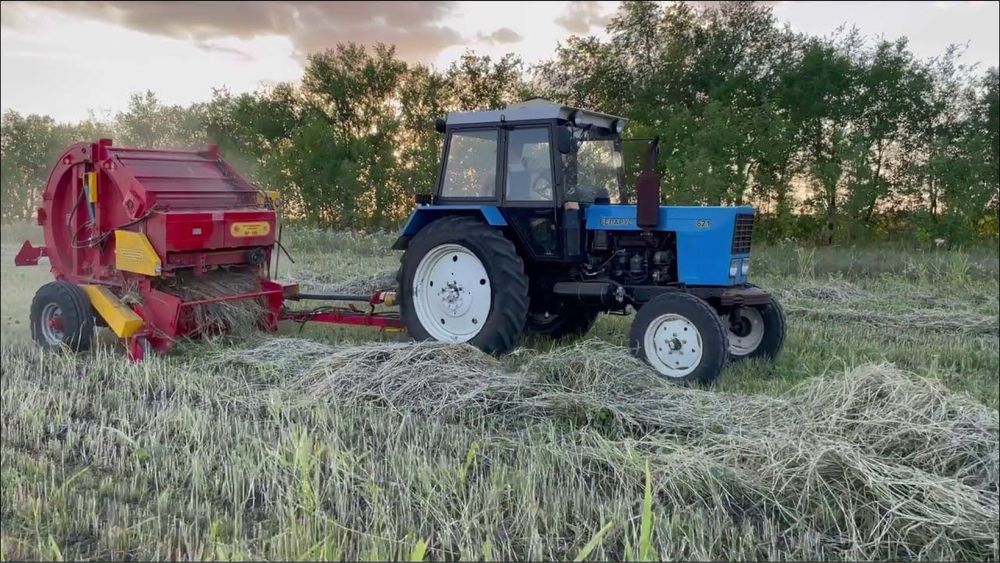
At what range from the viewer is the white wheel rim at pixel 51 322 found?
233 inches

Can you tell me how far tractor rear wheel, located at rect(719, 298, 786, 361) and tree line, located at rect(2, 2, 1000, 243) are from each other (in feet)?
5.02

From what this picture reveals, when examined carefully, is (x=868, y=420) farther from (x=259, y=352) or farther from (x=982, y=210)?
(x=982, y=210)

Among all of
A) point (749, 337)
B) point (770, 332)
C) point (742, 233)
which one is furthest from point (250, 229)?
point (770, 332)

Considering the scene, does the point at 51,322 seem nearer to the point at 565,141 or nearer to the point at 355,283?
the point at 355,283

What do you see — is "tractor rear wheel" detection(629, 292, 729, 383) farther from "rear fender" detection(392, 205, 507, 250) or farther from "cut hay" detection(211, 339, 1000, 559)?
"rear fender" detection(392, 205, 507, 250)

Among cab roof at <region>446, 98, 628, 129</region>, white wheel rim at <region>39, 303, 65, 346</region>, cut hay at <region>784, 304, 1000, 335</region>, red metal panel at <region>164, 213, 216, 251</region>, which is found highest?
cab roof at <region>446, 98, 628, 129</region>

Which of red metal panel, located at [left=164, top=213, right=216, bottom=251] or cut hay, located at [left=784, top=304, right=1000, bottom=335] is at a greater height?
red metal panel, located at [left=164, top=213, right=216, bottom=251]

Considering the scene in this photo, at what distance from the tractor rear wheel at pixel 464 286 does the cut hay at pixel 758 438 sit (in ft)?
3.00

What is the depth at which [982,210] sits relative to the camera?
692 cm

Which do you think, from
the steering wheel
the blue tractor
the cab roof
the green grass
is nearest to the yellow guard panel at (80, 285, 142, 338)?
the green grass

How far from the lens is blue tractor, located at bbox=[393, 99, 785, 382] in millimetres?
5887

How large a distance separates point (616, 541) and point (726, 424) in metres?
1.34

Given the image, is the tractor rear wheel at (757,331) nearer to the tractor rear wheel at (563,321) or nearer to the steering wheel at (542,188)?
the tractor rear wheel at (563,321)

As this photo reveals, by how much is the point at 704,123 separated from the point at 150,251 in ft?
34.2
